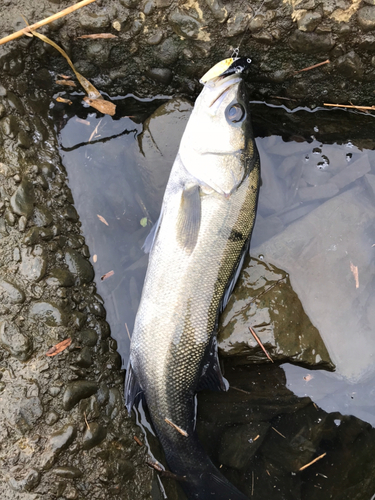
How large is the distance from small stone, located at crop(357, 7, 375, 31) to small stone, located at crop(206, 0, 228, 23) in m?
1.14

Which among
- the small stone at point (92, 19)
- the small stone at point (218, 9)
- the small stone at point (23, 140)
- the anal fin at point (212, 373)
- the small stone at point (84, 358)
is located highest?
the small stone at point (92, 19)

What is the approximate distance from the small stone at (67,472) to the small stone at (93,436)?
158mm

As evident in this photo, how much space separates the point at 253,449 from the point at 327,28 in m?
3.97

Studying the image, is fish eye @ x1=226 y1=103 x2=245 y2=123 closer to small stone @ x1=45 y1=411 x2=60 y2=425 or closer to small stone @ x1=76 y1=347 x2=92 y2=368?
small stone @ x1=76 y1=347 x2=92 y2=368

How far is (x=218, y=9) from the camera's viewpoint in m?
3.05

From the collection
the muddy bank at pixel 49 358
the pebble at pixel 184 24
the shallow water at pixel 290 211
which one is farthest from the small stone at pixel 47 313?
the pebble at pixel 184 24

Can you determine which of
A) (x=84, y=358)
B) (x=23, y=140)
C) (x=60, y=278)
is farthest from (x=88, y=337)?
(x=23, y=140)

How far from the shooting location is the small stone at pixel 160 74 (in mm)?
3416

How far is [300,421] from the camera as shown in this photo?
3609 millimetres

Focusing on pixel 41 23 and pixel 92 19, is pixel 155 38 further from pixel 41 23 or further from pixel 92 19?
pixel 41 23

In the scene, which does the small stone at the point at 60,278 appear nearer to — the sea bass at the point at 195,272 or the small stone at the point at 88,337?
the small stone at the point at 88,337

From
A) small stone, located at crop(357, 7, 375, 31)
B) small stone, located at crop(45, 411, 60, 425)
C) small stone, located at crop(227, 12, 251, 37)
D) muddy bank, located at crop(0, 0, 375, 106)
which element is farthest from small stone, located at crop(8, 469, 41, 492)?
small stone, located at crop(357, 7, 375, 31)

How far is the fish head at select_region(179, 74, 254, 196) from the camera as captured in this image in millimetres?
3068

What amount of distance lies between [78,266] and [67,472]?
63.8 inches
